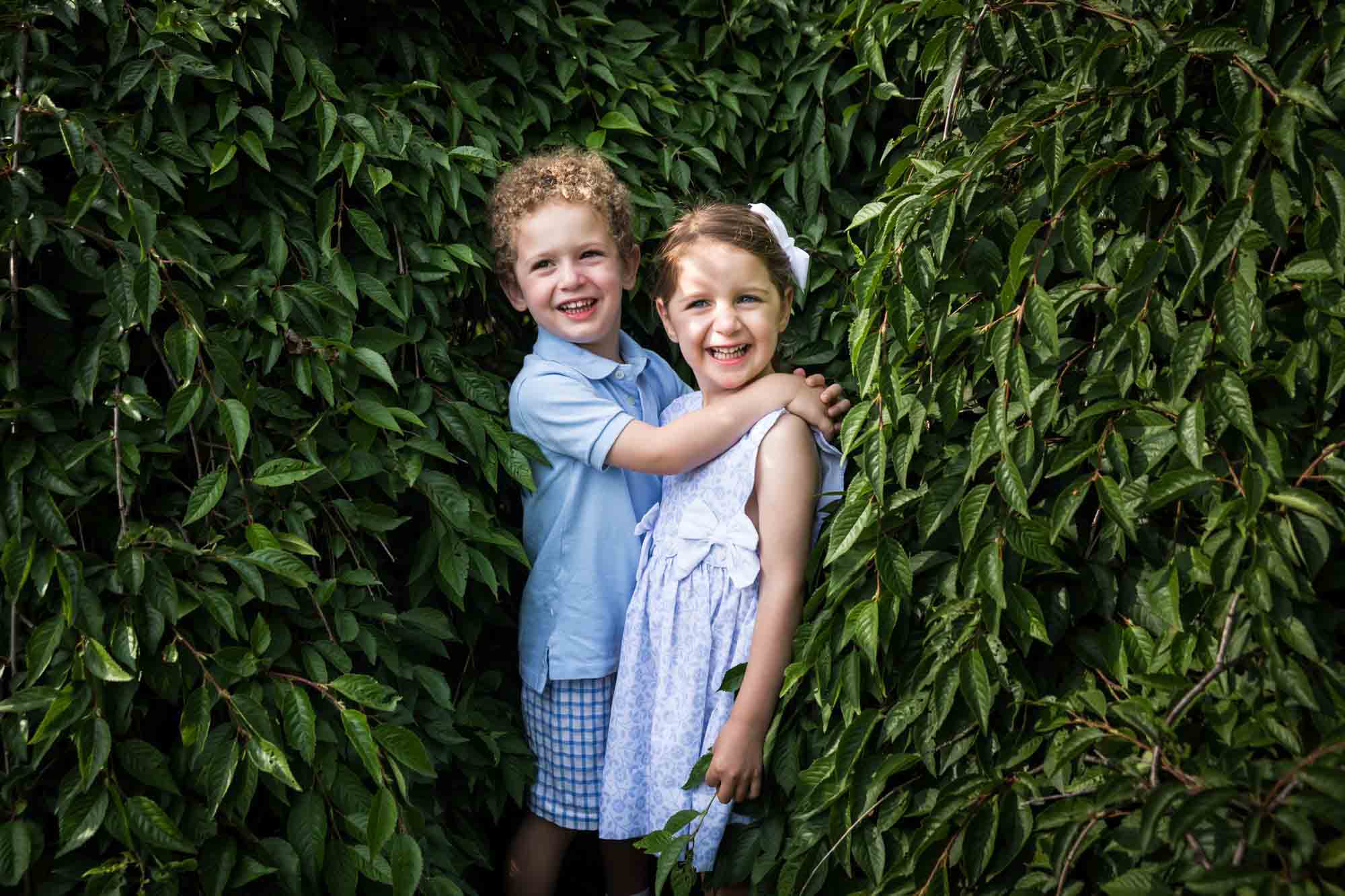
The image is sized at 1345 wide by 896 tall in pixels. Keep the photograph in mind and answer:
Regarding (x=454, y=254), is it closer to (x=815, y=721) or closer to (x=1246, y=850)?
(x=815, y=721)

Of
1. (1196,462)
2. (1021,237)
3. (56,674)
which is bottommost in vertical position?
(56,674)

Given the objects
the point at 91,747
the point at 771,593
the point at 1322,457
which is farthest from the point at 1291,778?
the point at 91,747

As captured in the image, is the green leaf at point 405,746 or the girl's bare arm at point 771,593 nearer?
the green leaf at point 405,746

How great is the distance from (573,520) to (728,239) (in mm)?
681

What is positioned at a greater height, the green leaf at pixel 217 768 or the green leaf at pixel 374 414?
the green leaf at pixel 374 414

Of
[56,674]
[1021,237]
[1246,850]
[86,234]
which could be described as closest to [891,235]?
[1021,237]

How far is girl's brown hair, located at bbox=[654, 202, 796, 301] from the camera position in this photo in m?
2.33

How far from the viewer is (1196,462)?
1.39 metres

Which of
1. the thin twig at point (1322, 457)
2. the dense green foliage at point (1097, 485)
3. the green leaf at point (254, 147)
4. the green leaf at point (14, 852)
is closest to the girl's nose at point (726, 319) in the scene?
the dense green foliage at point (1097, 485)

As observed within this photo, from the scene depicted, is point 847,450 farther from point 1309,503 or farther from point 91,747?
point 91,747

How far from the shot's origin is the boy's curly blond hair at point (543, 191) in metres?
2.39

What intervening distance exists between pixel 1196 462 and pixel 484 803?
5.36 ft

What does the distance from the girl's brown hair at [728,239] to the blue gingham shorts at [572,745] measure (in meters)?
0.88

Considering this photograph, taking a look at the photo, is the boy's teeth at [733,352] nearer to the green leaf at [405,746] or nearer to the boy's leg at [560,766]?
the boy's leg at [560,766]
